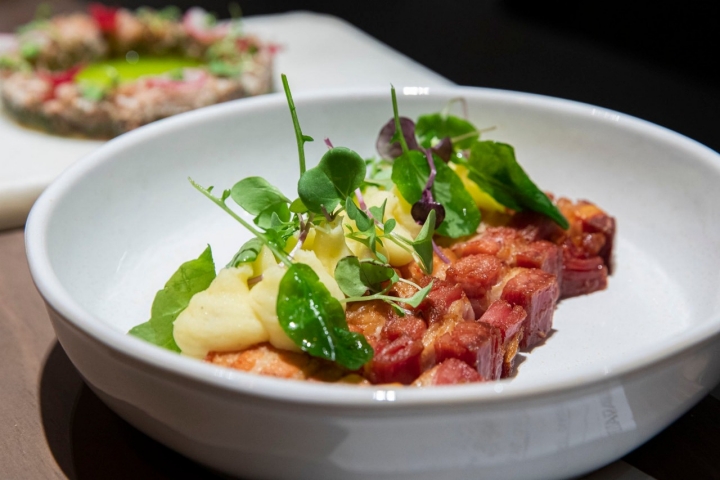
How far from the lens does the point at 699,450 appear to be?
114 centimetres

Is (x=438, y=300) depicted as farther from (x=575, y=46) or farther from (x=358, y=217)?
(x=575, y=46)

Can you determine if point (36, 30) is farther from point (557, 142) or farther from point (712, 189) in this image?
point (712, 189)

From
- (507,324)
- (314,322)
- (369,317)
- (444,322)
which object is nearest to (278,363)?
(314,322)

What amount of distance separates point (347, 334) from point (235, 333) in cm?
18

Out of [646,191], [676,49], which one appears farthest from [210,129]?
[676,49]

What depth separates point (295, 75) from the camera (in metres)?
3.65

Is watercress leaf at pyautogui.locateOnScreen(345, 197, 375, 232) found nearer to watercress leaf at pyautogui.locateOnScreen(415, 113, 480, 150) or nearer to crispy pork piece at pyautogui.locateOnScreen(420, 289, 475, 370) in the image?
crispy pork piece at pyautogui.locateOnScreen(420, 289, 475, 370)

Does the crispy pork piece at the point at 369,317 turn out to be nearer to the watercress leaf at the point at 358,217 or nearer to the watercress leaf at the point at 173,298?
the watercress leaf at the point at 358,217

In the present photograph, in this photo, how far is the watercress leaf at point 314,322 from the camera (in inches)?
42.3

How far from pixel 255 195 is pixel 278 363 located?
0.42m

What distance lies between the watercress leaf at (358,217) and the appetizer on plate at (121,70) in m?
1.68

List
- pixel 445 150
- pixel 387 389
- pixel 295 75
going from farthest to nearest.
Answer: pixel 295 75 → pixel 445 150 → pixel 387 389

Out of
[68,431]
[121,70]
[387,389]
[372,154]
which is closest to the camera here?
[387,389]

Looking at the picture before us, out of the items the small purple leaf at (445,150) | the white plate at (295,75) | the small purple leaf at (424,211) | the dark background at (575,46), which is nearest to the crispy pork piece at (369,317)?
the small purple leaf at (424,211)
